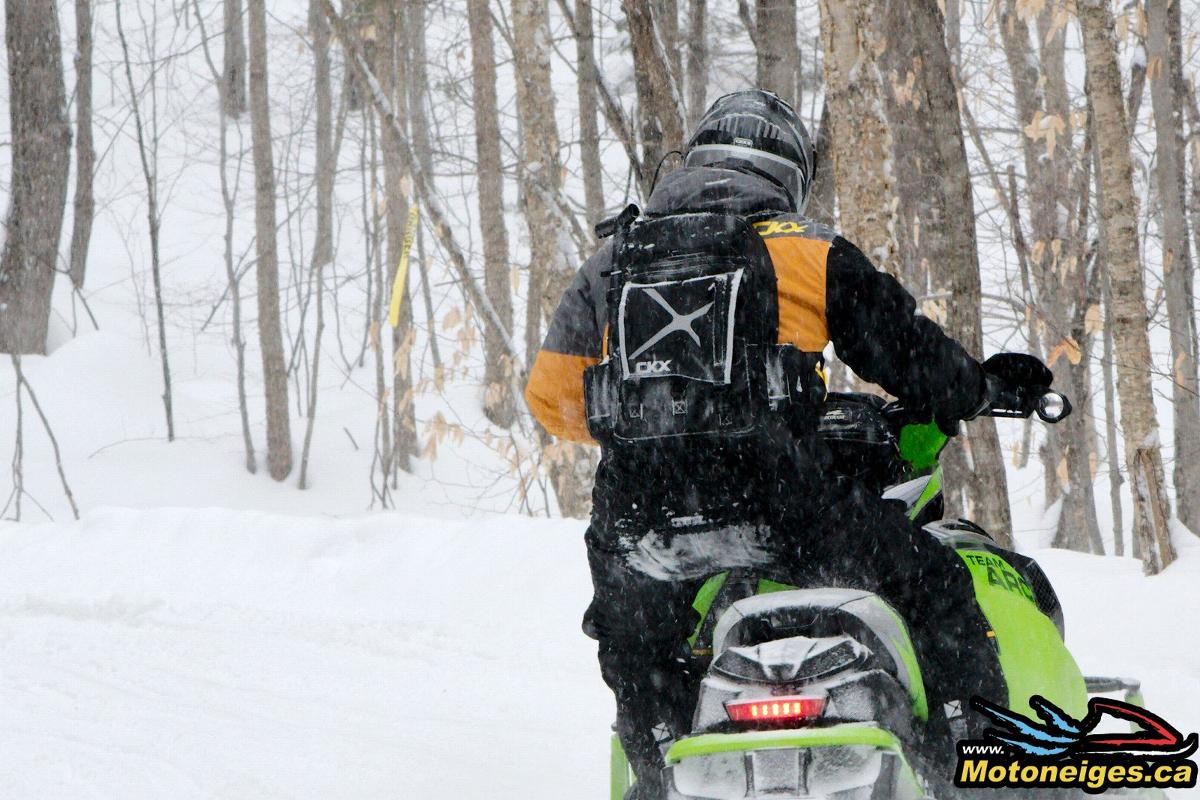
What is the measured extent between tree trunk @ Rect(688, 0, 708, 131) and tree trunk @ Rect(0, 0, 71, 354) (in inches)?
371

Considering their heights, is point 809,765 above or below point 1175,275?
below

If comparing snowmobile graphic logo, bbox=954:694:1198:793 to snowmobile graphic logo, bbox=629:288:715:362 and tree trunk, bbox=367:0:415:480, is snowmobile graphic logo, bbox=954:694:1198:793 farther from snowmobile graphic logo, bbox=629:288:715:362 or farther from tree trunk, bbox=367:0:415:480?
tree trunk, bbox=367:0:415:480

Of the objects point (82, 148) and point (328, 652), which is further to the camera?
point (82, 148)

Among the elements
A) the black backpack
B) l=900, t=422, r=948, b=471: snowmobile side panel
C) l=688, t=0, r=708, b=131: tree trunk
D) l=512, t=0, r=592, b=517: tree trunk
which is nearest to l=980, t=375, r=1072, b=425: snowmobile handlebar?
l=900, t=422, r=948, b=471: snowmobile side panel

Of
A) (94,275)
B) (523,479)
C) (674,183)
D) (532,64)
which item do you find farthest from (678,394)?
(94,275)

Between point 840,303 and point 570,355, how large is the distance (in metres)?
0.70

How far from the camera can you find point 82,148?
18.4 metres

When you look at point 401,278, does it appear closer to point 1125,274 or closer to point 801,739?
point 1125,274

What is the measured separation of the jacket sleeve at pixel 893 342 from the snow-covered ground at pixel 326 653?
2070 millimetres

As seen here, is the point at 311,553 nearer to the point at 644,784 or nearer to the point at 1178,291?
the point at 644,784

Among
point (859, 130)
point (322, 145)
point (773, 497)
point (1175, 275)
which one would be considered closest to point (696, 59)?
point (1175, 275)

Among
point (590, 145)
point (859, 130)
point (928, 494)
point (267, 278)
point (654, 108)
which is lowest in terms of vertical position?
point (928, 494)

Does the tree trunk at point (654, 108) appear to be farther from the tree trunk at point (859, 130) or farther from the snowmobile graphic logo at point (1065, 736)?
the snowmobile graphic logo at point (1065, 736)

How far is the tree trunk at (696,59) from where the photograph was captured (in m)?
9.62
